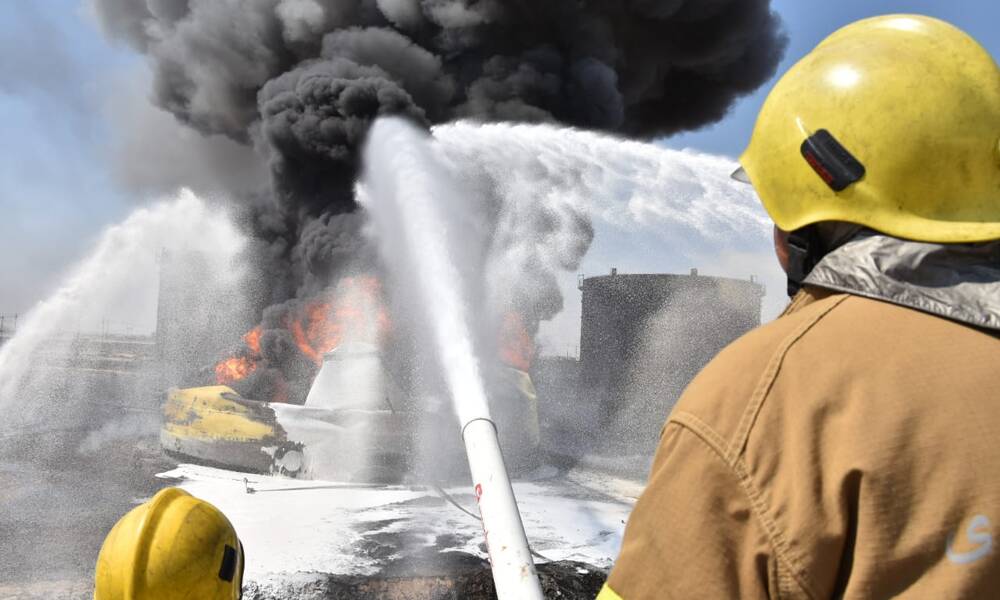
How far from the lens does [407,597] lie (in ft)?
19.7

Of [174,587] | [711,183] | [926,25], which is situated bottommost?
[174,587]

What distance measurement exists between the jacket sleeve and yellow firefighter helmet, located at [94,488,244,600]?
191 centimetres

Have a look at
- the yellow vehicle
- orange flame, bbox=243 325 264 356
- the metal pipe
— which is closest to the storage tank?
the yellow vehicle

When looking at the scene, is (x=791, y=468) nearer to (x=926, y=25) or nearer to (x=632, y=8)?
(x=926, y=25)

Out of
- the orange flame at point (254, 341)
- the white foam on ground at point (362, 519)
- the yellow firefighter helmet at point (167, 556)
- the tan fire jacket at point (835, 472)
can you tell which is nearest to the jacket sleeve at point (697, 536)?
the tan fire jacket at point (835, 472)

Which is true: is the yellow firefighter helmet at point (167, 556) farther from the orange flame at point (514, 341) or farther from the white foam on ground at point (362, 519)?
the orange flame at point (514, 341)

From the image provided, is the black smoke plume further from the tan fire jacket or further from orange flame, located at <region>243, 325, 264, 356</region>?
the tan fire jacket

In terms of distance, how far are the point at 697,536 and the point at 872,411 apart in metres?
0.28

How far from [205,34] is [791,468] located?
26576 mm

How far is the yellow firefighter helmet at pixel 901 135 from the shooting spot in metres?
1.13

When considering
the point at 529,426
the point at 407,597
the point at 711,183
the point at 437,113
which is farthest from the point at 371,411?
the point at 437,113

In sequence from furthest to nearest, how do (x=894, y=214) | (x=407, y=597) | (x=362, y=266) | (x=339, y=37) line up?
(x=339, y=37) < (x=362, y=266) < (x=407, y=597) < (x=894, y=214)

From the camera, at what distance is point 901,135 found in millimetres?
1138

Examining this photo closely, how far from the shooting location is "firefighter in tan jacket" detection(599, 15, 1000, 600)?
875 mm
